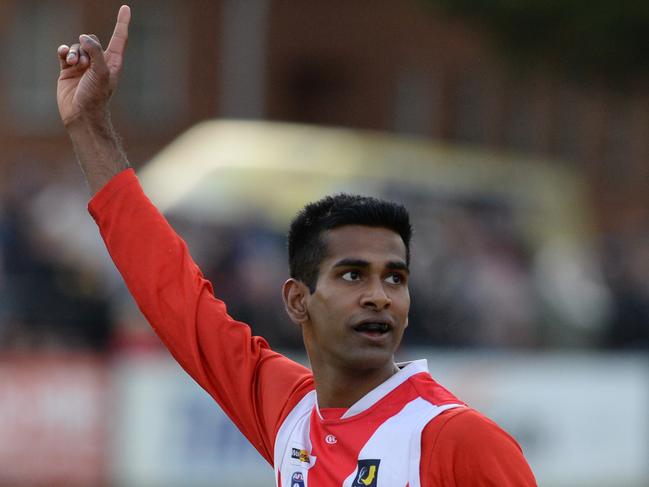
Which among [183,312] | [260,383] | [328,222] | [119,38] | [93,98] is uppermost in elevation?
[119,38]

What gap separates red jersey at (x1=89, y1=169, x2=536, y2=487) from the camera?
4.07 m

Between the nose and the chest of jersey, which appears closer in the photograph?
the chest of jersey

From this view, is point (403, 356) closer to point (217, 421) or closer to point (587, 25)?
point (217, 421)

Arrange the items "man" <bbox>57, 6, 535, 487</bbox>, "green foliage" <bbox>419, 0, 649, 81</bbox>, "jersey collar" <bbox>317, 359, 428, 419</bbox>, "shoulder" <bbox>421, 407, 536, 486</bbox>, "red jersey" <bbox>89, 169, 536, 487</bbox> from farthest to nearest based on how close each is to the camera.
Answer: "green foliage" <bbox>419, 0, 649, 81</bbox>
"jersey collar" <bbox>317, 359, 428, 419</bbox>
"red jersey" <bbox>89, 169, 536, 487</bbox>
"man" <bbox>57, 6, 535, 487</bbox>
"shoulder" <bbox>421, 407, 536, 486</bbox>

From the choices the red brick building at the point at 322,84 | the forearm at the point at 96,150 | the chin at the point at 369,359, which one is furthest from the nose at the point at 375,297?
the red brick building at the point at 322,84

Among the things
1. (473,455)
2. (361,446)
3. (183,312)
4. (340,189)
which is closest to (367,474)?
(361,446)

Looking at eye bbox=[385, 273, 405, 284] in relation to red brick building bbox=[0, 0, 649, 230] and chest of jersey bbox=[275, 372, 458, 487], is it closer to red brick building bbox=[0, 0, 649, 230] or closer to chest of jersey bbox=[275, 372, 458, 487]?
chest of jersey bbox=[275, 372, 458, 487]

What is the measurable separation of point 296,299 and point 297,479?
56 centimetres

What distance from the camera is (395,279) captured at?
4262mm

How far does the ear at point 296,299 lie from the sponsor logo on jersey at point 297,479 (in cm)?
47

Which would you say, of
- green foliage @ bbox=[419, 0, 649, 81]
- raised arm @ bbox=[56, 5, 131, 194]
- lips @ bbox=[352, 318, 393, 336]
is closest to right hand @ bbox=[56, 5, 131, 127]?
raised arm @ bbox=[56, 5, 131, 194]

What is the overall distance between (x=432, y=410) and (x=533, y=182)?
2064cm

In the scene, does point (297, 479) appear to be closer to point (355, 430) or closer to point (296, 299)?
point (355, 430)

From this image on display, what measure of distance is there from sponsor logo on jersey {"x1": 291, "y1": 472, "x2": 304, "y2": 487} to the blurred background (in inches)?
320
